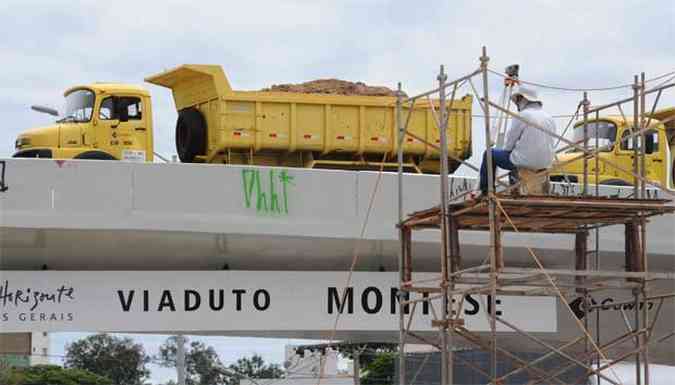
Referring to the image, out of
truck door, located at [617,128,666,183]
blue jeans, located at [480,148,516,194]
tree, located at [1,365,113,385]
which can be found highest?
truck door, located at [617,128,666,183]

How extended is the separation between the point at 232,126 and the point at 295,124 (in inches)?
46.2

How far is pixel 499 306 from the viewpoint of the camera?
21312 millimetres

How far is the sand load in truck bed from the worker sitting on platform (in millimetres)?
8645

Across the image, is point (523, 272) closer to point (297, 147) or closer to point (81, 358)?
point (297, 147)

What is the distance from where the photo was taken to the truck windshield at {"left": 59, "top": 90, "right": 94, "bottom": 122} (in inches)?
976

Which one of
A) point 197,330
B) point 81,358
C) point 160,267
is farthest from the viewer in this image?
point 81,358

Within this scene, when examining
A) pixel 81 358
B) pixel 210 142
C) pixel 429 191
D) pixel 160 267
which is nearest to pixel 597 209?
pixel 429 191

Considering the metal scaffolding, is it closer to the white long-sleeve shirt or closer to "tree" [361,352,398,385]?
the white long-sleeve shirt

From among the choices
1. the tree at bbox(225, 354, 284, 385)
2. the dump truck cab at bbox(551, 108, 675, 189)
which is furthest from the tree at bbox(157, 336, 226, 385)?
the dump truck cab at bbox(551, 108, 675, 189)

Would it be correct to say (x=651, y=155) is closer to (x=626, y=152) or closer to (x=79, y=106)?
(x=626, y=152)

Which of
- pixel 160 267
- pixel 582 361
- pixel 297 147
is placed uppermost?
pixel 297 147

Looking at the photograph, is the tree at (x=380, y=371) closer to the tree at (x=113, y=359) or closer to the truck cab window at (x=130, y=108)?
the tree at (x=113, y=359)

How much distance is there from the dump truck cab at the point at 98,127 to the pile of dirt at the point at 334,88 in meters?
2.40

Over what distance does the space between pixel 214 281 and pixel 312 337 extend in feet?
11.5
